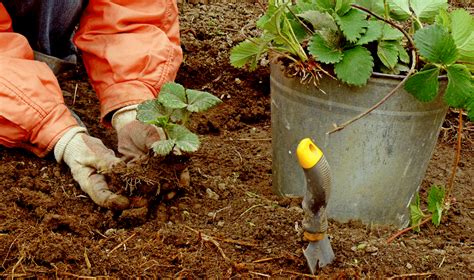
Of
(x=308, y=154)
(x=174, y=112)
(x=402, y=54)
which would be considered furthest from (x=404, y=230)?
(x=174, y=112)

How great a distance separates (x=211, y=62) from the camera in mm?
2881

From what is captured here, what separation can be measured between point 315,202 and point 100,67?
1.02 metres

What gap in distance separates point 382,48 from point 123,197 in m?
0.75

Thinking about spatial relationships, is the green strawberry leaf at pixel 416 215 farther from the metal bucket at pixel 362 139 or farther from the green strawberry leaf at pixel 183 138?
the green strawberry leaf at pixel 183 138

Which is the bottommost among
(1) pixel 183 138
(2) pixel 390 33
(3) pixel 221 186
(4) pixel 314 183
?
(3) pixel 221 186

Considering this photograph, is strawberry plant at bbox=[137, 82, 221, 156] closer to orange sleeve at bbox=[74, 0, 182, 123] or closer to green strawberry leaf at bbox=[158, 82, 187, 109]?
green strawberry leaf at bbox=[158, 82, 187, 109]

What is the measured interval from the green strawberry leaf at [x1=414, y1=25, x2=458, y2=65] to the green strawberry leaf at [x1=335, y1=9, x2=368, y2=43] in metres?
0.13

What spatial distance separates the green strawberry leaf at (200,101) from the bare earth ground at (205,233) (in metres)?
0.21

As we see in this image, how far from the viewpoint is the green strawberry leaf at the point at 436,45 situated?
157 cm

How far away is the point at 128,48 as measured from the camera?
2.10m

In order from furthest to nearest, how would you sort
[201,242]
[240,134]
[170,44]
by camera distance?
[240,134]
[170,44]
[201,242]

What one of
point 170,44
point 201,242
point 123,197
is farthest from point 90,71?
point 201,242

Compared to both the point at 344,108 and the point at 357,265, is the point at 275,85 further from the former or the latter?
the point at 357,265

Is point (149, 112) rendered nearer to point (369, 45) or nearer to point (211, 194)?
point (211, 194)
